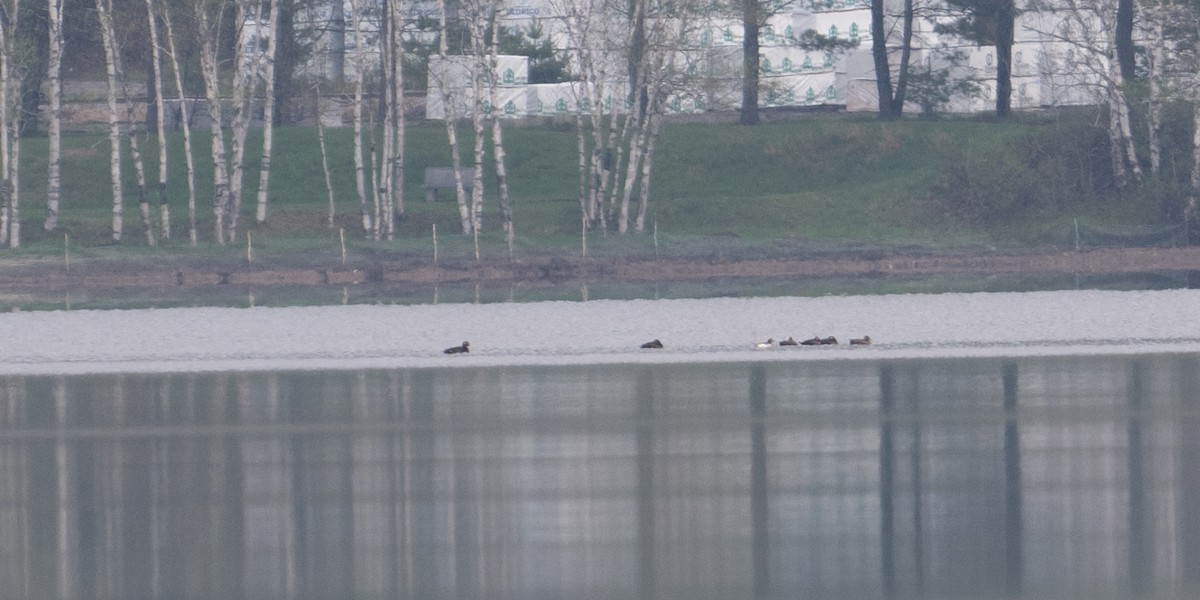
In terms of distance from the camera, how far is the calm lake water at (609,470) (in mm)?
9102

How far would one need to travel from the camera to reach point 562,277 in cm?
3419

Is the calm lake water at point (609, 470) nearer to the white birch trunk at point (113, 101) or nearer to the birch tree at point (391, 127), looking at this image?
the white birch trunk at point (113, 101)

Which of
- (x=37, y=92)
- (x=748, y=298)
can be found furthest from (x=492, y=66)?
(x=37, y=92)

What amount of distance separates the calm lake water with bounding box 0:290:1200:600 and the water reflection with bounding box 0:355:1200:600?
3 cm

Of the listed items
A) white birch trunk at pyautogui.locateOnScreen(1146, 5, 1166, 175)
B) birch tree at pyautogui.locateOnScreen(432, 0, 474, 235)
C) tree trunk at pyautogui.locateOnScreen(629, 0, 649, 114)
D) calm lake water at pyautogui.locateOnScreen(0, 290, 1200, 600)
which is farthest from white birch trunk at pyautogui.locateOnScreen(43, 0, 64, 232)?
white birch trunk at pyautogui.locateOnScreen(1146, 5, 1166, 175)

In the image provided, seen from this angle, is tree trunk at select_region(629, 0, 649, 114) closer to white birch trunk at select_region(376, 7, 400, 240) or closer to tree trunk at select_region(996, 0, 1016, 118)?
white birch trunk at select_region(376, 7, 400, 240)

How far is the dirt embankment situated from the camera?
3406 centimetres

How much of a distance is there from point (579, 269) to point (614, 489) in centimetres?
2338

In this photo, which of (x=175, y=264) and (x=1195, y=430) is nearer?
(x=1195, y=430)

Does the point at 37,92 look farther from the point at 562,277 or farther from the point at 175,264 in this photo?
the point at 562,277

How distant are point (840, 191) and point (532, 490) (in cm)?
3567

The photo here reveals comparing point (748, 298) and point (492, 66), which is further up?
point (492, 66)

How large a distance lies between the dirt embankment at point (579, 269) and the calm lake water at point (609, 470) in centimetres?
1212

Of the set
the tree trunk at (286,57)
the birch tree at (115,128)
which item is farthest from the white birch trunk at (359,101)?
the tree trunk at (286,57)
